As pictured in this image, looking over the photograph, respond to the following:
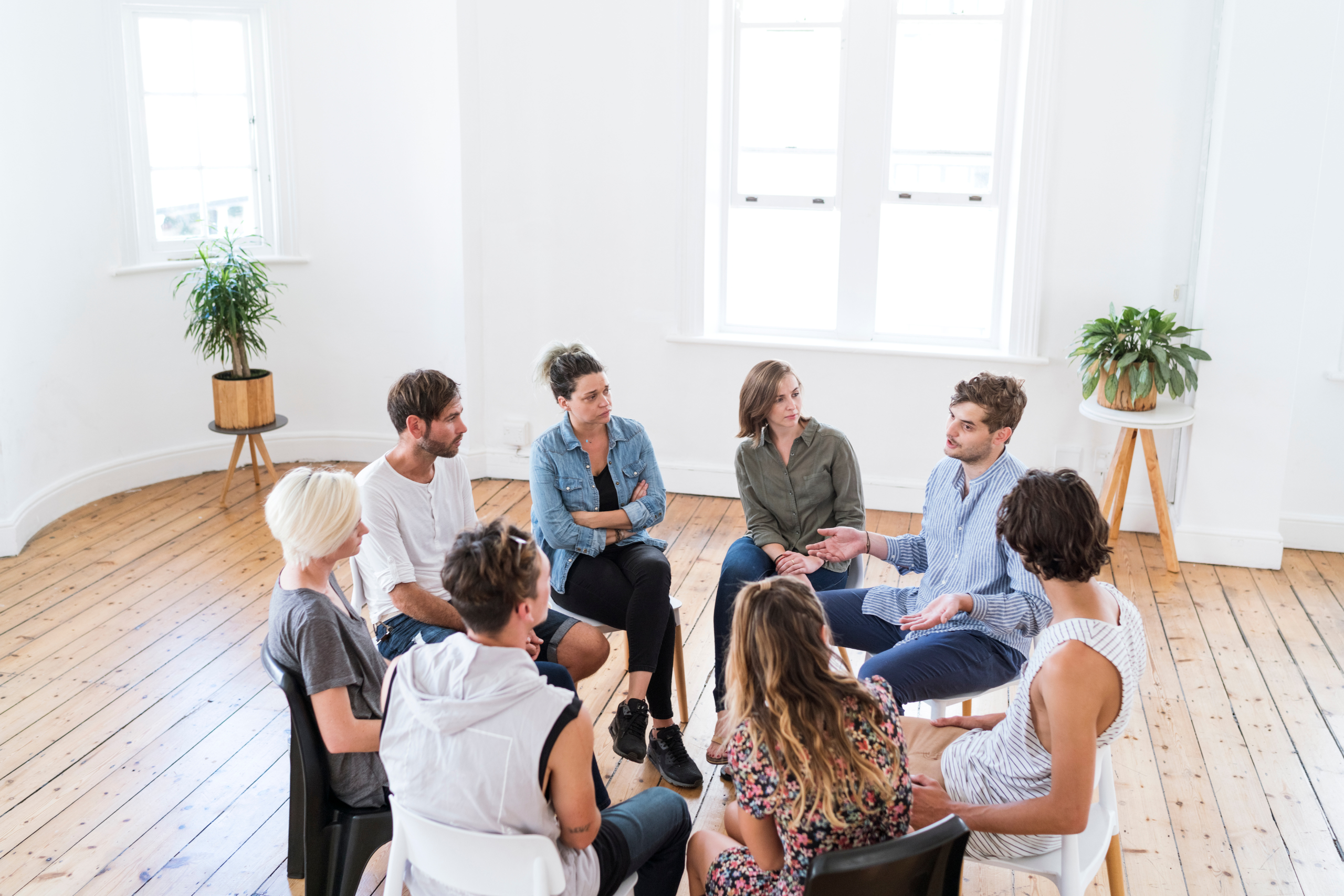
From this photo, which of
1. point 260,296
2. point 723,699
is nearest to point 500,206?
point 260,296

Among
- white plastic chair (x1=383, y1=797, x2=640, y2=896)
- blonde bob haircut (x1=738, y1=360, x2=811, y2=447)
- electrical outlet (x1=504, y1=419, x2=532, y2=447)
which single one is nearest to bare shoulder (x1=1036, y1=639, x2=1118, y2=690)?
white plastic chair (x1=383, y1=797, x2=640, y2=896)

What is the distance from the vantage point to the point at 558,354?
3.50m

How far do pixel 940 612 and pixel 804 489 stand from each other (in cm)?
75

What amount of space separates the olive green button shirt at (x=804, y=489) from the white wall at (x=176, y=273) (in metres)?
2.80

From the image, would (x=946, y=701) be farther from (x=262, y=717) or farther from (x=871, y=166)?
(x=871, y=166)

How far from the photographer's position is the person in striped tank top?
198 cm

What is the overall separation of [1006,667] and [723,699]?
832 mm

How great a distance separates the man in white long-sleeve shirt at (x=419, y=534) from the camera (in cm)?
290

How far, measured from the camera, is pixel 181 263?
5684 millimetres

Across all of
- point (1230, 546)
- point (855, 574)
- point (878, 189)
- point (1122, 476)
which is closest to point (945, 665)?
point (855, 574)

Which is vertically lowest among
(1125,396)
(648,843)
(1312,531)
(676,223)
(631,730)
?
(631,730)

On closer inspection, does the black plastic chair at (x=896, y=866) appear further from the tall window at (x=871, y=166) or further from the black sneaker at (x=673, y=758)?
the tall window at (x=871, y=166)

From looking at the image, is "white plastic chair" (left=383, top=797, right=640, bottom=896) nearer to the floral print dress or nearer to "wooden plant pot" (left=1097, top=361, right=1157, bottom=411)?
the floral print dress

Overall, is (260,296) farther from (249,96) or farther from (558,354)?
(558,354)
